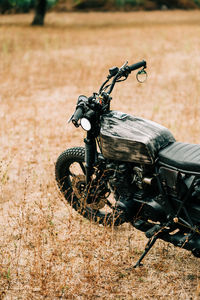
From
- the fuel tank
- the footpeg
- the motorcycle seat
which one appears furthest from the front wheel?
the motorcycle seat

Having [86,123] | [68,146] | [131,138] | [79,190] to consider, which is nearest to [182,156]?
[131,138]

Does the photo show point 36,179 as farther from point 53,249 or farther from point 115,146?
point 115,146

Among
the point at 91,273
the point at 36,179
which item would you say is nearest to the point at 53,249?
the point at 91,273

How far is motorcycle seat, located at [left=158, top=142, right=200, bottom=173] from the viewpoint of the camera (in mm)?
3422

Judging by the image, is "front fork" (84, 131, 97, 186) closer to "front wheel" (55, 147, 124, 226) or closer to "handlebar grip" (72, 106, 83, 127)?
"front wheel" (55, 147, 124, 226)

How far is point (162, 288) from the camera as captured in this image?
3805 mm

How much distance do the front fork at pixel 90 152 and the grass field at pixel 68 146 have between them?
2.12 feet

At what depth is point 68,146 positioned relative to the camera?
730 cm

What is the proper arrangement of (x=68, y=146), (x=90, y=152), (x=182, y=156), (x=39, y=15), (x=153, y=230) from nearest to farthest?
1. (x=182, y=156)
2. (x=153, y=230)
3. (x=90, y=152)
4. (x=68, y=146)
5. (x=39, y=15)

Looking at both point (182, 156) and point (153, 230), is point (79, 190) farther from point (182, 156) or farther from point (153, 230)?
point (182, 156)

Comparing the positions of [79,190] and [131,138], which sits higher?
[131,138]

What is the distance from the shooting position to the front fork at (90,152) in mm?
4195

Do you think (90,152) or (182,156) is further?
(90,152)

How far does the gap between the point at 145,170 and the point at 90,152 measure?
746 millimetres
